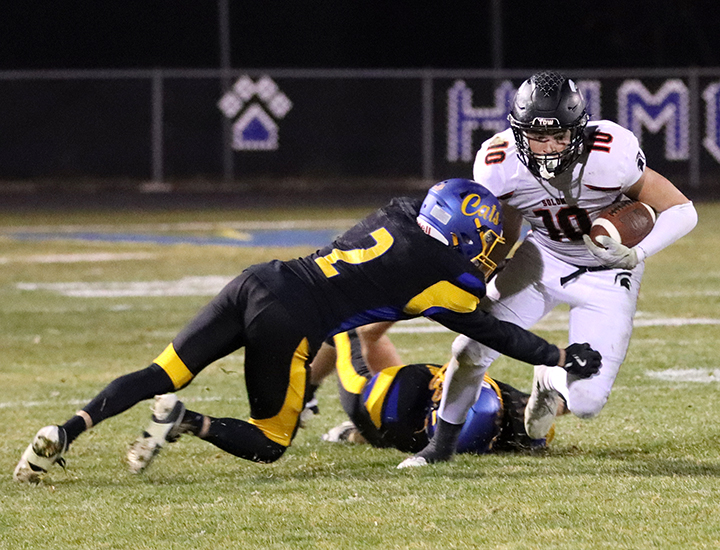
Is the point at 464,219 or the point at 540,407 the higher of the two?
the point at 464,219

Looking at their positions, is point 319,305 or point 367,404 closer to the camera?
point 319,305

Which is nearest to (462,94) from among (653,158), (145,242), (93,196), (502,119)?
(502,119)

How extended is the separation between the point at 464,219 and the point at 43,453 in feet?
5.38

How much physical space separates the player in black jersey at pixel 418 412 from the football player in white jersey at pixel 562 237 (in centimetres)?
14

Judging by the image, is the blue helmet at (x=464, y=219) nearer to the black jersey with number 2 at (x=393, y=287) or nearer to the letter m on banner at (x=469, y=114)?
the black jersey with number 2 at (x=393, y=287)

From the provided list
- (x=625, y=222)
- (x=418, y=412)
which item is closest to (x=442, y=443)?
(x=418, y=412)

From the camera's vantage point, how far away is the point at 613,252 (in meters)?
4.52

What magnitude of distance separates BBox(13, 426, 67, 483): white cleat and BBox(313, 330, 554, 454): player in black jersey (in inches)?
50.2

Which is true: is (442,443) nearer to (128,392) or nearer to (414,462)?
(414,462)

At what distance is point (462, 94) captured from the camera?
1966cm

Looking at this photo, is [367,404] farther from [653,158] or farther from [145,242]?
[653,158]

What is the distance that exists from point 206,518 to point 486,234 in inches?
53.8

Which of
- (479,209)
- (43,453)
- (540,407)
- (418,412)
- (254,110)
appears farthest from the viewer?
(254,110)

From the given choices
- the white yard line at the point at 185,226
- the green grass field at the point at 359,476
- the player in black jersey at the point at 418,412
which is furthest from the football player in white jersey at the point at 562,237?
the white yard line at the point at 185,226
